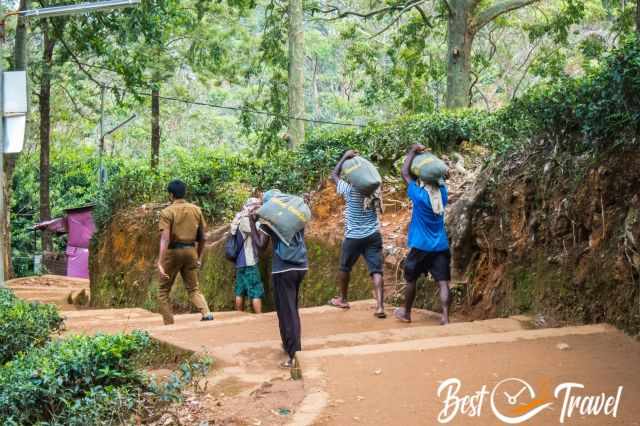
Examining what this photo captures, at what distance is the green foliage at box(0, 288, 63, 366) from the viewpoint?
8594 mm

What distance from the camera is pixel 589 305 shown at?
7590 millimetres

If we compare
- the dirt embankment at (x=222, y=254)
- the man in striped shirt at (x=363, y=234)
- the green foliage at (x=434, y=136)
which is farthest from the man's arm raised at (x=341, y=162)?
the dirt embankment at (x=222, y=254)

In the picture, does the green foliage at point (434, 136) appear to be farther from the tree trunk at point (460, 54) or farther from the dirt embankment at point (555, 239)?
the tree trunk at point (460, 54)

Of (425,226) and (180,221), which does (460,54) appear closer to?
(180,221)

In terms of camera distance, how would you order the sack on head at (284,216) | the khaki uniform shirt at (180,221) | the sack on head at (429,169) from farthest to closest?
the khaki uniform shirt at (180,221) → the sack on head at (429,169) → the sack on head at (284,216)

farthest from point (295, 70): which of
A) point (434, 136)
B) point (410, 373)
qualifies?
point (410, 373)

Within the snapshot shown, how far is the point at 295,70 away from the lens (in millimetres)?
20031

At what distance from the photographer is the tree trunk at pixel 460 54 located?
19.0 meters

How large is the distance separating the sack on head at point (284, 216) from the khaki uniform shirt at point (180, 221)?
2593 millimetres

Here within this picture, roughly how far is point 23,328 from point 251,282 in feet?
14.1

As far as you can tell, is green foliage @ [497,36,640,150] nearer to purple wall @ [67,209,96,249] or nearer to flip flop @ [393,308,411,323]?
flip flop @ [393,308,411,323]

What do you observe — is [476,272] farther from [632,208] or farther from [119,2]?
[119,2]

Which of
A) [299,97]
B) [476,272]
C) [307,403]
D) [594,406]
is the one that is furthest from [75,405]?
[299,97]

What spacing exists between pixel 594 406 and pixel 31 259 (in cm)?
2872
